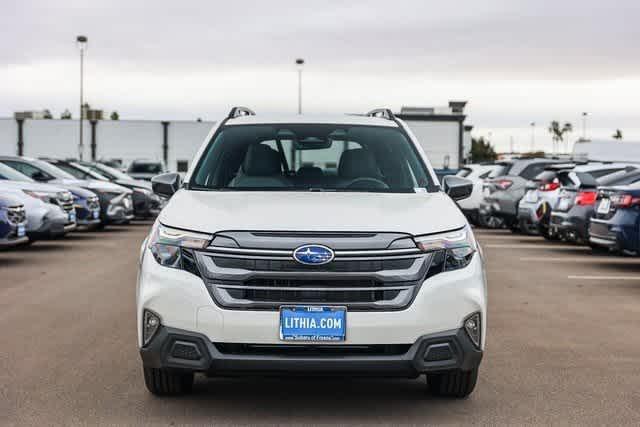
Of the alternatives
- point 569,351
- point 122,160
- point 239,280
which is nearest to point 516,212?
point 569,351

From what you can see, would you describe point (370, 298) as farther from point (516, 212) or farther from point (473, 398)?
point (516, 212)

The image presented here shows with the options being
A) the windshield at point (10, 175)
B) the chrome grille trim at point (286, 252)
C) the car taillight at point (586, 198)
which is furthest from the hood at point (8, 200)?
the chrome grille trim at point (286, 252)

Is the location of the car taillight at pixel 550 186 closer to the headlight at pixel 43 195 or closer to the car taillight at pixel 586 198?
the car taillight at pixel 586 198

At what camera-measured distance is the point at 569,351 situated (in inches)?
321

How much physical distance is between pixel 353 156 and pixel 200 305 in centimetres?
216

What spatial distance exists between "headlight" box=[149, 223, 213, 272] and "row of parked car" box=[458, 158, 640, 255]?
9.44 m

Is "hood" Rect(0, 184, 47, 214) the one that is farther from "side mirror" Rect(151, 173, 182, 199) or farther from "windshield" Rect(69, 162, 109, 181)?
"side mirror" Rect(151, 173, 182, 199)

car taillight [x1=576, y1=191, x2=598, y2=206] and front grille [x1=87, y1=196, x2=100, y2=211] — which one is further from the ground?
car taillight [x1=576, y1=191, x2=598, y2=206]

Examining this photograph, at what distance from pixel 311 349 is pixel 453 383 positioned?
1143 millimetres

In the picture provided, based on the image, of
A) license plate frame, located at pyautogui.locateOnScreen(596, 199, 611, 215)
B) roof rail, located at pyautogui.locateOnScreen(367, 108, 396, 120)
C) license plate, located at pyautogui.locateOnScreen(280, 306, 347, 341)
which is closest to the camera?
license plate, located at pyautogui.locateOnScreen(280, 306, 347, 341)

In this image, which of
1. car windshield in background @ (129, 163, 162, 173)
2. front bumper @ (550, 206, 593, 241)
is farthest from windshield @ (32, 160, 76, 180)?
car windshield in background @ (129, 163, 162, 173)

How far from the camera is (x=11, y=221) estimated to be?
14.8 metres

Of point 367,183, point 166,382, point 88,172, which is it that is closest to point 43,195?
point 88,172

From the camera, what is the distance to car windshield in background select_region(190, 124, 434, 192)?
7109 millimetres
